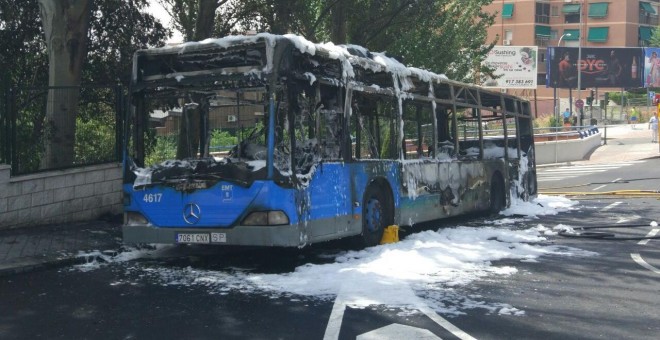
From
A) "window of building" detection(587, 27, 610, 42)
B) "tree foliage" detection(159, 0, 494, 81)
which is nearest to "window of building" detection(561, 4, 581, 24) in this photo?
"window of building" detection(587, 27, 610, 42)

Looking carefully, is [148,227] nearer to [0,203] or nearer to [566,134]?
[0,203]

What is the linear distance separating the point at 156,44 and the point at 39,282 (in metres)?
9.54

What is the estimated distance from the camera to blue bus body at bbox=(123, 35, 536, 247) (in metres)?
8.98

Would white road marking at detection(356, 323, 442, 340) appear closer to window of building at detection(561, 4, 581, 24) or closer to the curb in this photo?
the curb

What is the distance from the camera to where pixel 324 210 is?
9664 mm

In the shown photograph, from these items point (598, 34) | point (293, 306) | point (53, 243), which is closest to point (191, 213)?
point (293, 306)

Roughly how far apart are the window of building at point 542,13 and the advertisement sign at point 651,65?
1972 centimetres

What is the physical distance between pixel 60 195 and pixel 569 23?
88062mm

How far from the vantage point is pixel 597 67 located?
7156cm

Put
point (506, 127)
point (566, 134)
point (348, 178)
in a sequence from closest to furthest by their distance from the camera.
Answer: point (348, 178) < point (506, 127) < point (566, 134)

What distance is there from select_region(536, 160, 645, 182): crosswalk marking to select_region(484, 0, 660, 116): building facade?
5338cm

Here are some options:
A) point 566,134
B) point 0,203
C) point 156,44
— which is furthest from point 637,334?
point 566,134

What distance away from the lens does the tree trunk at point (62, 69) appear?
12883mm

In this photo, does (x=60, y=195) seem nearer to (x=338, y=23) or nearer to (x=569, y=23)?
(x=338, y=23)
